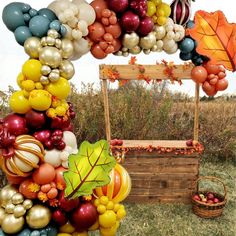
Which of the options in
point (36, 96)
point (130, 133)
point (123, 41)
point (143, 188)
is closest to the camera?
point (36, 96)

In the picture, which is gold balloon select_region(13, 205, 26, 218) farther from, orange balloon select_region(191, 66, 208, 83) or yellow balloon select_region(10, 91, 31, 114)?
orange balloon select_region(191, 66, 208, 83)

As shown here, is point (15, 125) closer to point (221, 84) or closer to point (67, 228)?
A: point (67, 228)

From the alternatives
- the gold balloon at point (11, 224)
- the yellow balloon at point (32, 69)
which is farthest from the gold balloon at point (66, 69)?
the gold balloon at point (11, 224)

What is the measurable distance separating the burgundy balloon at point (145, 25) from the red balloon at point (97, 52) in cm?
31

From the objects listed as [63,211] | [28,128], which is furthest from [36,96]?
[63,211]

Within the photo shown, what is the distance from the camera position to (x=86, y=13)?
2.65m

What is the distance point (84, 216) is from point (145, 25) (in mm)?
1338

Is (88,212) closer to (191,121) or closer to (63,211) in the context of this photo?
(63,211)

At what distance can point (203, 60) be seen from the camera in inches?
134

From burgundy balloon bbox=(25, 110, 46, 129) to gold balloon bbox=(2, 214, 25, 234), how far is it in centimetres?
58

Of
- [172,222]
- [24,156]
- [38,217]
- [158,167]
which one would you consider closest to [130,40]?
[24,156]

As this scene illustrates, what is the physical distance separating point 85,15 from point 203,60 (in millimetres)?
1190

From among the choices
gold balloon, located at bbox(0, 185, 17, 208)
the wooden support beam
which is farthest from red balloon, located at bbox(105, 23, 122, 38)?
the wooden support beam

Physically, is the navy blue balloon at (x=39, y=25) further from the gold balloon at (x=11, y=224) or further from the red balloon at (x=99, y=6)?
the gold balloon at (x=11, y=224)
